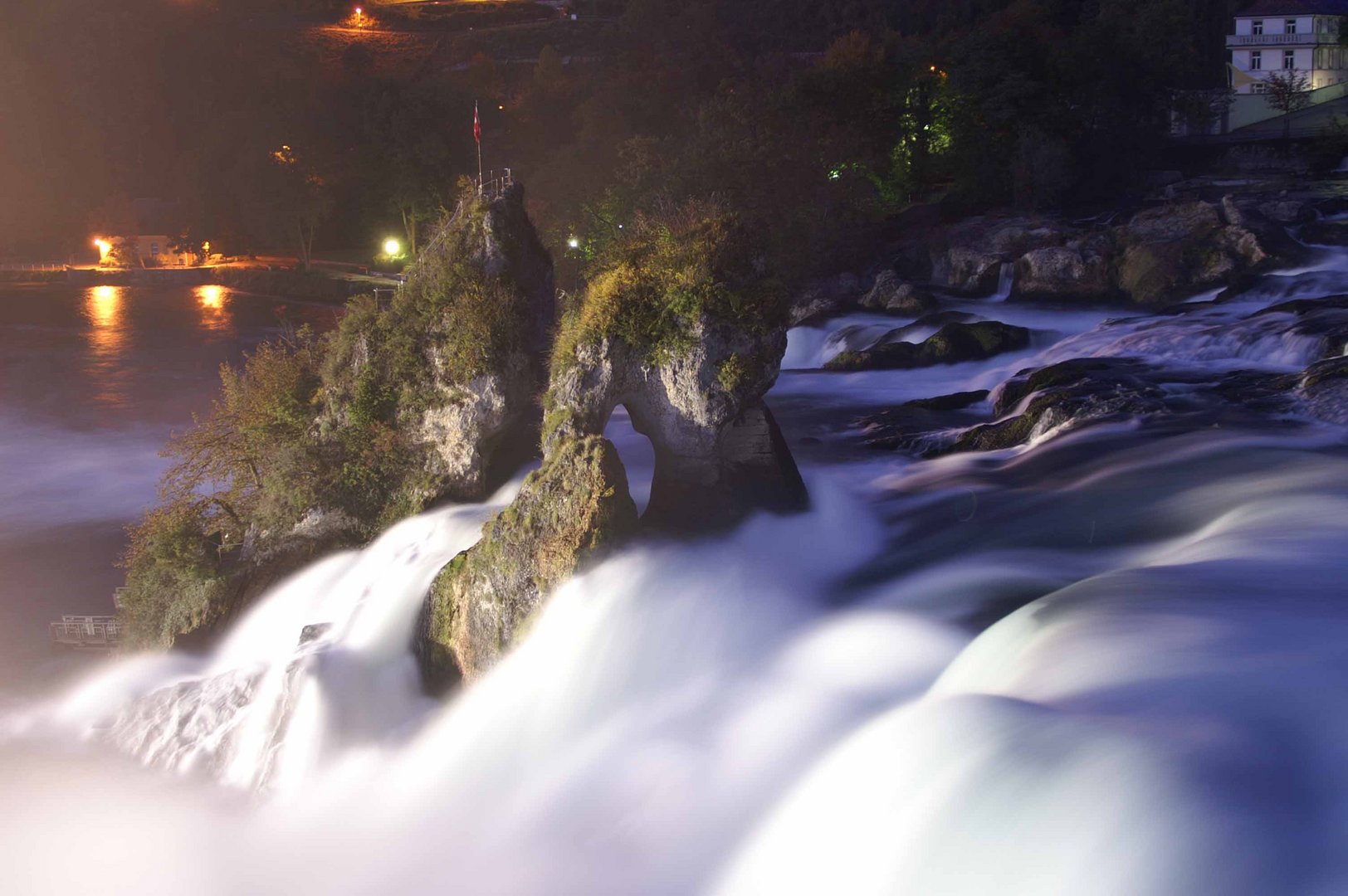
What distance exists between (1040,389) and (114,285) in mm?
74047

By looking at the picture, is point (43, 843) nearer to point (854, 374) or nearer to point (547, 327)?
point (547, 327)

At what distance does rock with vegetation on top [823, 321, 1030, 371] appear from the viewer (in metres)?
33.3

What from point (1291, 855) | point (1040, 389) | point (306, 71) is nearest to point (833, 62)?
point (1040, 389)

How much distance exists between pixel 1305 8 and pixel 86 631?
79.3m

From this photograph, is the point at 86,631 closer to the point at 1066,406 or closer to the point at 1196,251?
the point at 1066,406

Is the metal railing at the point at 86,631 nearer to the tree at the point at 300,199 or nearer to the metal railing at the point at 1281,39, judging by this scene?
the tree at the point at 300,199

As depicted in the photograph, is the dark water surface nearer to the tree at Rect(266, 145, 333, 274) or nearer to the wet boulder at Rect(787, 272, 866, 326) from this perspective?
the tree at Rect(266, 145, 333, 274)

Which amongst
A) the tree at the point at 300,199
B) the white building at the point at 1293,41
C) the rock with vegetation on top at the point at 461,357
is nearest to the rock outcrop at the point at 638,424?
the rock with vegetation on top at the point at 461,357

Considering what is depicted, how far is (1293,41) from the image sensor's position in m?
72.8

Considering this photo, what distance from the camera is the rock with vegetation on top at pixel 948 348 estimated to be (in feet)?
109

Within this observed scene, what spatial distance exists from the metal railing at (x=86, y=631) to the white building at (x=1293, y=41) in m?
72.9

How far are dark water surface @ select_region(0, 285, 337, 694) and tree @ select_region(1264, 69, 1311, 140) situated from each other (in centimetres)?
5747

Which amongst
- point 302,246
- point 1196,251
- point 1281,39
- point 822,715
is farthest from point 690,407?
point 1281,39

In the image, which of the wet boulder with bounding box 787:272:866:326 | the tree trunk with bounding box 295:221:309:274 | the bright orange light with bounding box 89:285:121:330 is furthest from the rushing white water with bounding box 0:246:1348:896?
the tree trunk with bounding box 295:221:309:274
